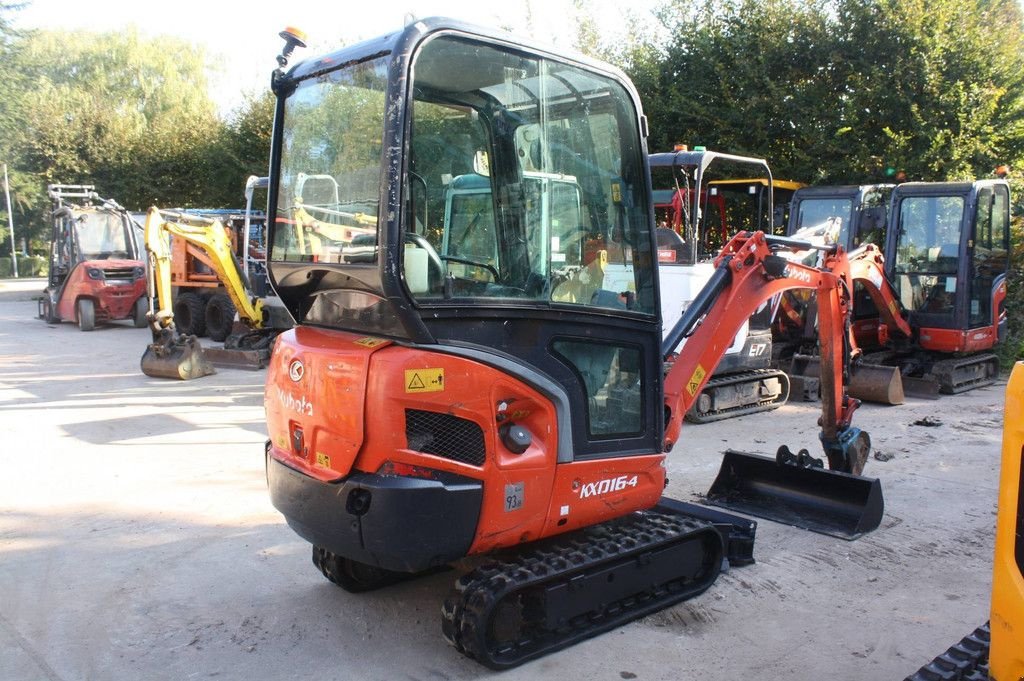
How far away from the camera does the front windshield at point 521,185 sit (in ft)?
11.3

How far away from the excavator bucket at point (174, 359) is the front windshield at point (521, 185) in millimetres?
8650

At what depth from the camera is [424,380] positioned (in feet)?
10.9

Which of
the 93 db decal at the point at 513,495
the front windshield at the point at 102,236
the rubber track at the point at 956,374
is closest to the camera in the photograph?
the 93 db decal at the point at 513,495

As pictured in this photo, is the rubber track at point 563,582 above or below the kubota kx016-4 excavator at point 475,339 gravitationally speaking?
below

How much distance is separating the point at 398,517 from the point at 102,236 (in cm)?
1748

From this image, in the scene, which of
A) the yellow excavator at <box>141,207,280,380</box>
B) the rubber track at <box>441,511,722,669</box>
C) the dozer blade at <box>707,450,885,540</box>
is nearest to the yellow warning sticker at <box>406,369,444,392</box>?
the rubber track at <box>441,511,722,669</box>

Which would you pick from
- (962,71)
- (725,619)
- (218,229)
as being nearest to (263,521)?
(725,619)

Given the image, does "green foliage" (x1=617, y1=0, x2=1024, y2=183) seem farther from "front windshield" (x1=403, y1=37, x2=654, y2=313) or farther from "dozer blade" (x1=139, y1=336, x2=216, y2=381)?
"front windshield" (x1=403, y1=37, x2=654, y2=313)

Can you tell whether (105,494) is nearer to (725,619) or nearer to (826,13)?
(725,619)

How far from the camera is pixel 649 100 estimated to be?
16391mm

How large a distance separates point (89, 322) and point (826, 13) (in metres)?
14.9

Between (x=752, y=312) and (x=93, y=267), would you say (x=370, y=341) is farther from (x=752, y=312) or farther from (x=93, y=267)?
(x=93, y=267)

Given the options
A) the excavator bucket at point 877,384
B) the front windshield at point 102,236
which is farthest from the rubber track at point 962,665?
the front windshield at point 102,236

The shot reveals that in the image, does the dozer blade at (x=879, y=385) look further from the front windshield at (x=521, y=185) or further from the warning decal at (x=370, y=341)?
the warning decal at (x=370, y=341)
